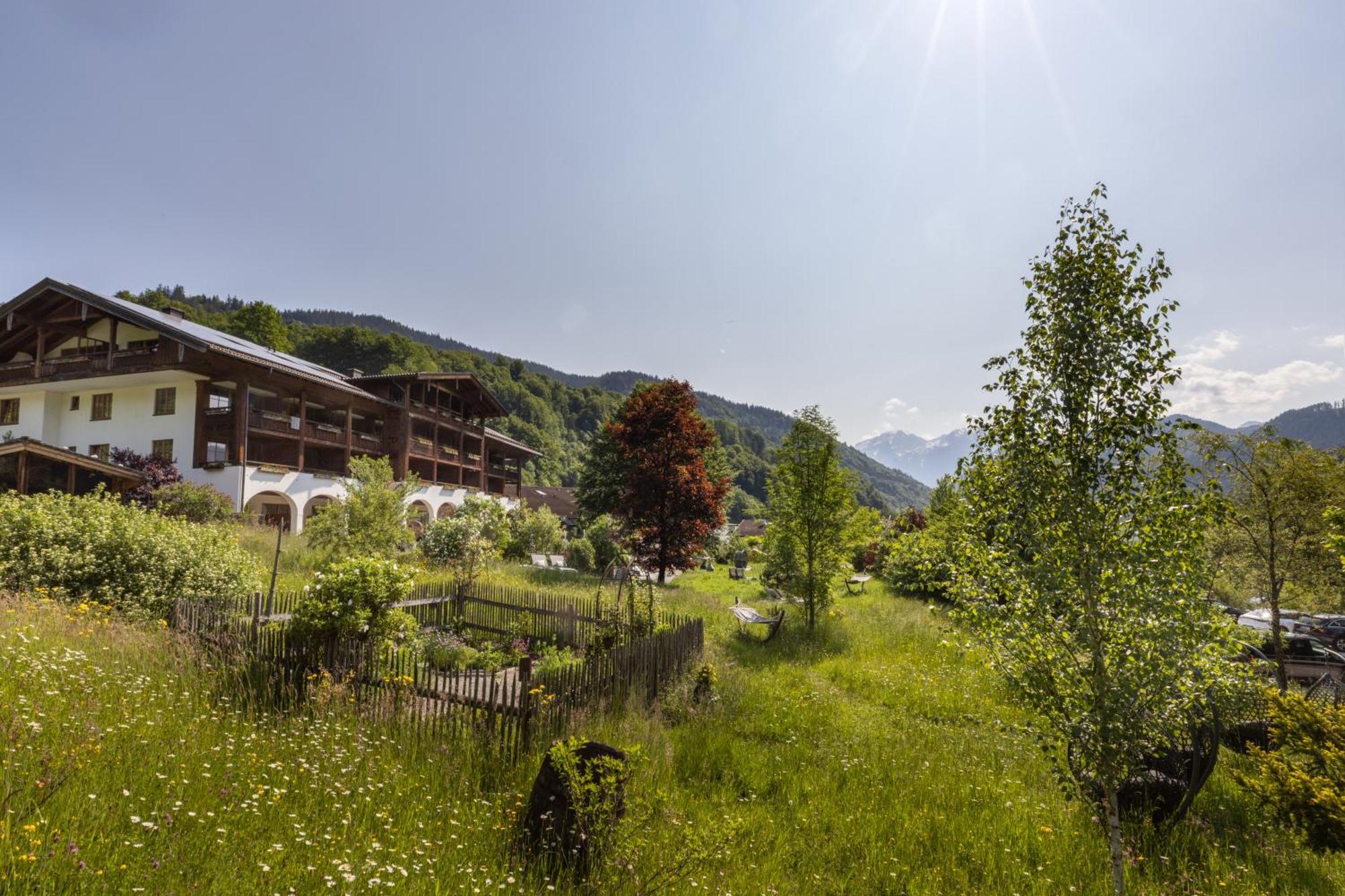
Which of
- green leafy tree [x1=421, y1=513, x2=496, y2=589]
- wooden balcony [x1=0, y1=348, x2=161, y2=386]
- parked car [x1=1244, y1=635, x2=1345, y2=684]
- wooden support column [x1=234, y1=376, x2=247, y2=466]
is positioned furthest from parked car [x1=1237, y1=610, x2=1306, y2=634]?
wooden balcony [x1=0, y1=348, x2=161, y2=386]

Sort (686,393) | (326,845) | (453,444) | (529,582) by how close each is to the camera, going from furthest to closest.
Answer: (453,444) → (686,393) → (529,582) → (326,845)

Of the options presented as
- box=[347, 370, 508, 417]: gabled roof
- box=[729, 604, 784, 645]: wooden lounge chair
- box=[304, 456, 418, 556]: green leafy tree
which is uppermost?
box=[347, 370, 508, 417]: gabled roof

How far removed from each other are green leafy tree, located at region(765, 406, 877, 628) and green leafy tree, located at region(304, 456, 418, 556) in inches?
463

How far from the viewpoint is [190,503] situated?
22812mm

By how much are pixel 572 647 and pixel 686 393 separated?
14.9 m

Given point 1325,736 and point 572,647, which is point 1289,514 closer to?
point 1325,736

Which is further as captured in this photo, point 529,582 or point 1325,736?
point 529,582

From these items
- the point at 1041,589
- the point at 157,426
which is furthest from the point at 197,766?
the point at 157,426

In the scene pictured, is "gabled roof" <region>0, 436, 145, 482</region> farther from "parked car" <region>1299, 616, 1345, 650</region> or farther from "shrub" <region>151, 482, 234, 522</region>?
"parked car" <region>1299, 616, 1345, 650</region>

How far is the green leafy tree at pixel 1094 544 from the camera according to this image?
4234 millimetres

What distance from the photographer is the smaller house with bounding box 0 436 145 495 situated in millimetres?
22438

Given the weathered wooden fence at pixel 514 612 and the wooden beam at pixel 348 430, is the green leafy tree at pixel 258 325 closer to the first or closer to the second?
the wooden beam at pixel 348 430

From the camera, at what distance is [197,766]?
4.73m

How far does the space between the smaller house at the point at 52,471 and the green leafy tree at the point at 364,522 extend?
10925 mm
